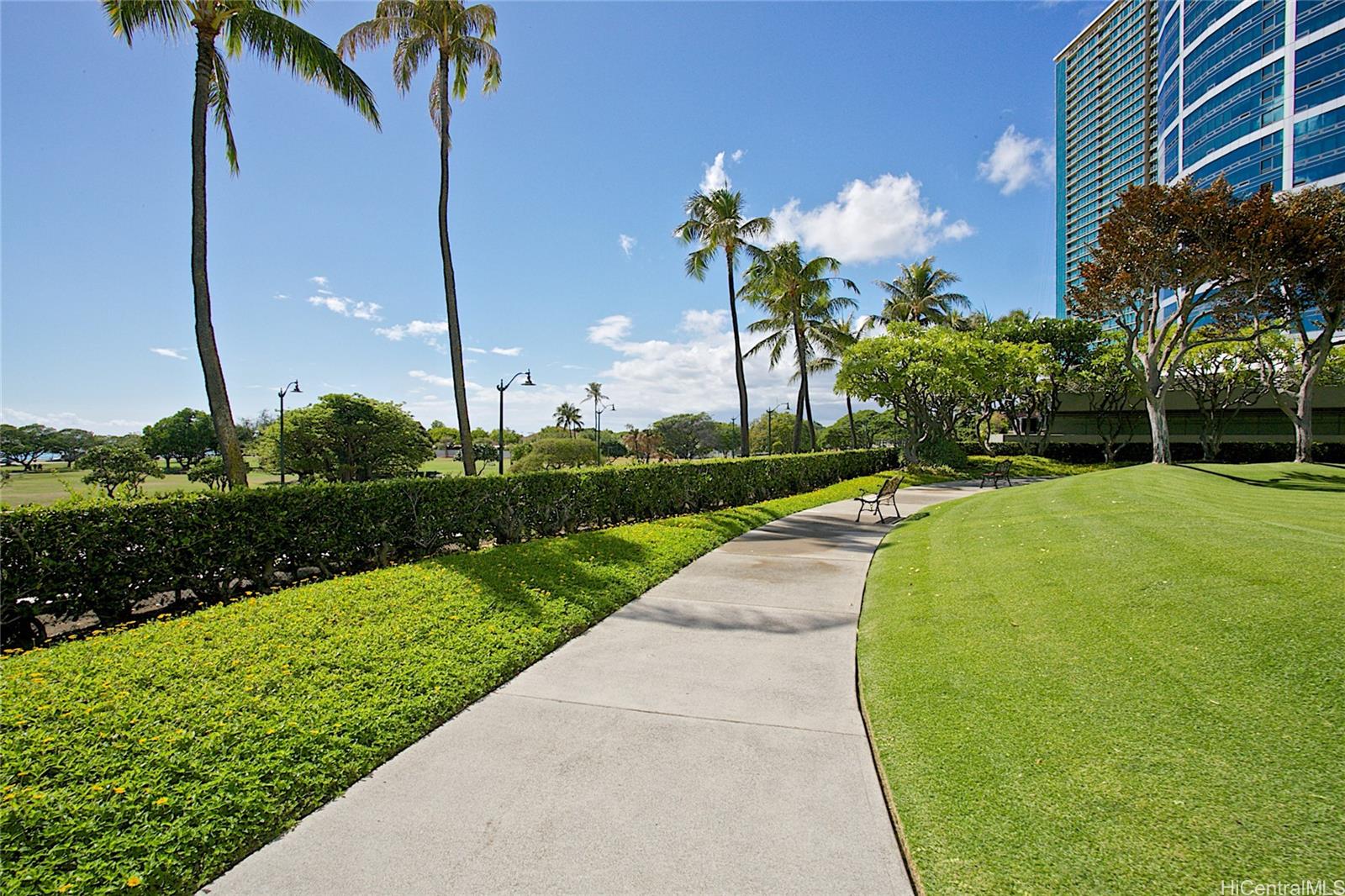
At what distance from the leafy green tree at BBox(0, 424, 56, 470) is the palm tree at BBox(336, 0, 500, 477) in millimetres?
25582

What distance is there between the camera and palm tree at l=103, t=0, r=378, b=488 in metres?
8.38

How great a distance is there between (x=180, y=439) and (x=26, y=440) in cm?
2418

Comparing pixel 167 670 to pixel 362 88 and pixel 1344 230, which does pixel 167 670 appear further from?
pixel 1344 230

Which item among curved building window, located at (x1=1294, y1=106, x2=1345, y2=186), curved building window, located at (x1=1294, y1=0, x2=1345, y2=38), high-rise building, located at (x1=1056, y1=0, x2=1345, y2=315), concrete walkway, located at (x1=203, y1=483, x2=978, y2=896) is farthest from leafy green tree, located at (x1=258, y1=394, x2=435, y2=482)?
curved building window, located at (x1=1294, y1=0, x2=1345, y2=38)

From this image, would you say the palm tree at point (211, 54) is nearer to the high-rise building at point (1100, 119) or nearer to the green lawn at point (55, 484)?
the green lawn at point (55, 484)

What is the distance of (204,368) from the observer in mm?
8648

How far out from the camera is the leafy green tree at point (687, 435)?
89.9 metres

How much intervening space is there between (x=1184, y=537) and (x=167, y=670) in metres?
8.38

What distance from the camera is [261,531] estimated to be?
255 inches

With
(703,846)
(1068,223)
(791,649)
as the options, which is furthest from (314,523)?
(1068,223)

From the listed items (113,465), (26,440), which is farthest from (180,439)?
(113,465)

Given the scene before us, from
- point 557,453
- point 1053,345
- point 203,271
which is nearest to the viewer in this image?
point 203,271

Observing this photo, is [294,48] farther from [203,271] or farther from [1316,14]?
[1316,14]

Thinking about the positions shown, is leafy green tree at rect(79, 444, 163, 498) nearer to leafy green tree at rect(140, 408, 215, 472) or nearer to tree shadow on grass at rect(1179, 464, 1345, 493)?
leafy green tree at rect(140, 408, 215, 472)
